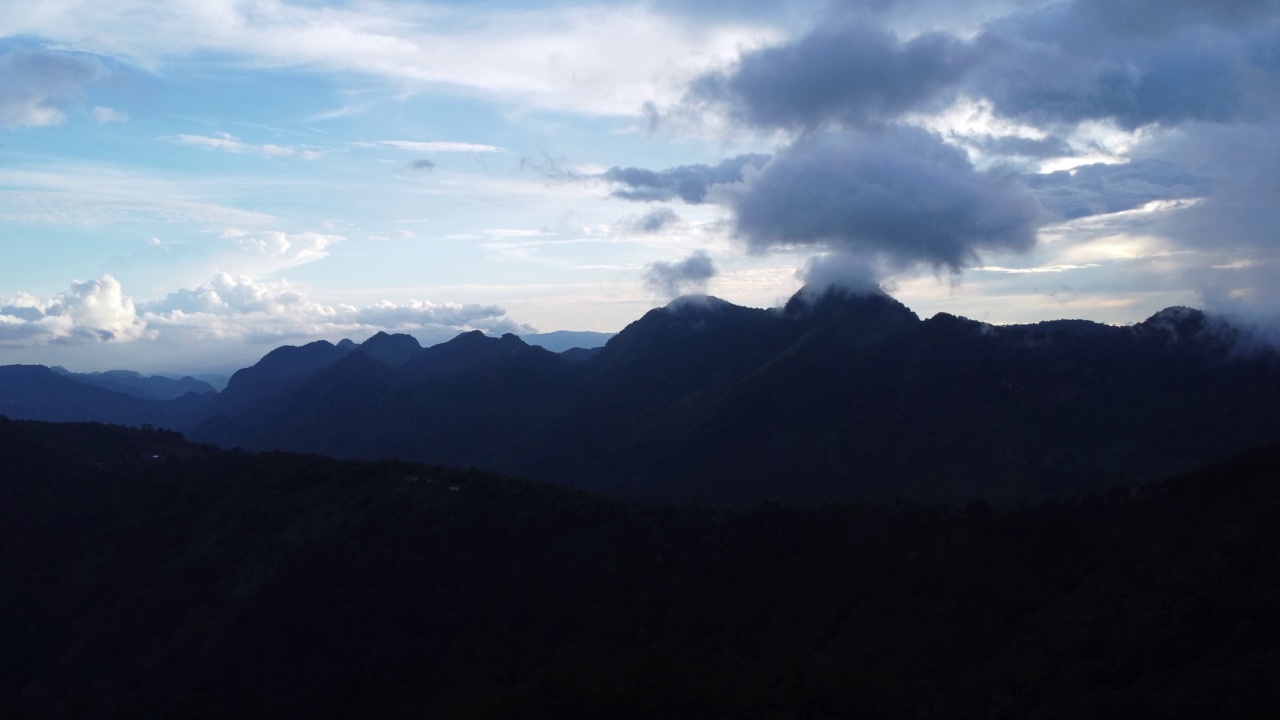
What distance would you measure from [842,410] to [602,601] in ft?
220

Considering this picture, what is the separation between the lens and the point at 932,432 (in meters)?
93.9

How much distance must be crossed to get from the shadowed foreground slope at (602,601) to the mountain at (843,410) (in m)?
27.0

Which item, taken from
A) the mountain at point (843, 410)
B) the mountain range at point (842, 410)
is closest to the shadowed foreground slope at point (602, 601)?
the mountain at point (843, 410)

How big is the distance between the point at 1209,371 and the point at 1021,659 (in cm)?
7566

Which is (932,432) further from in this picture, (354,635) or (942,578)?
(354,635)

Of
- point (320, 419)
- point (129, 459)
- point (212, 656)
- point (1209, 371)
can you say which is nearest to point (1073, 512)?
point (212, 656)

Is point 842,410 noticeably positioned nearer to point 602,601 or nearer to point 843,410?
point 843,410

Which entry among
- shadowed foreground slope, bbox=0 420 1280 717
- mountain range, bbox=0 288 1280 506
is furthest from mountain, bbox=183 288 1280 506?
shadowed foreground slope, bbox=0 420 1280 717

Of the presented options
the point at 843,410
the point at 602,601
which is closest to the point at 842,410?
the point at 843,410

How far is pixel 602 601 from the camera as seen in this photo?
1734 inches

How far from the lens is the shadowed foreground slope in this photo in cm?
2800

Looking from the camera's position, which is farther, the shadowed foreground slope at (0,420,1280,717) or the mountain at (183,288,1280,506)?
the mountain at (183,288,1280,506)

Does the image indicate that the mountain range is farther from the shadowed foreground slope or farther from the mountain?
Answer: the shadowed foreground slope

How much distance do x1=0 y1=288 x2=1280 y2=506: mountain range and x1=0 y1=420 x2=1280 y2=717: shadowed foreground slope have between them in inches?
1294
